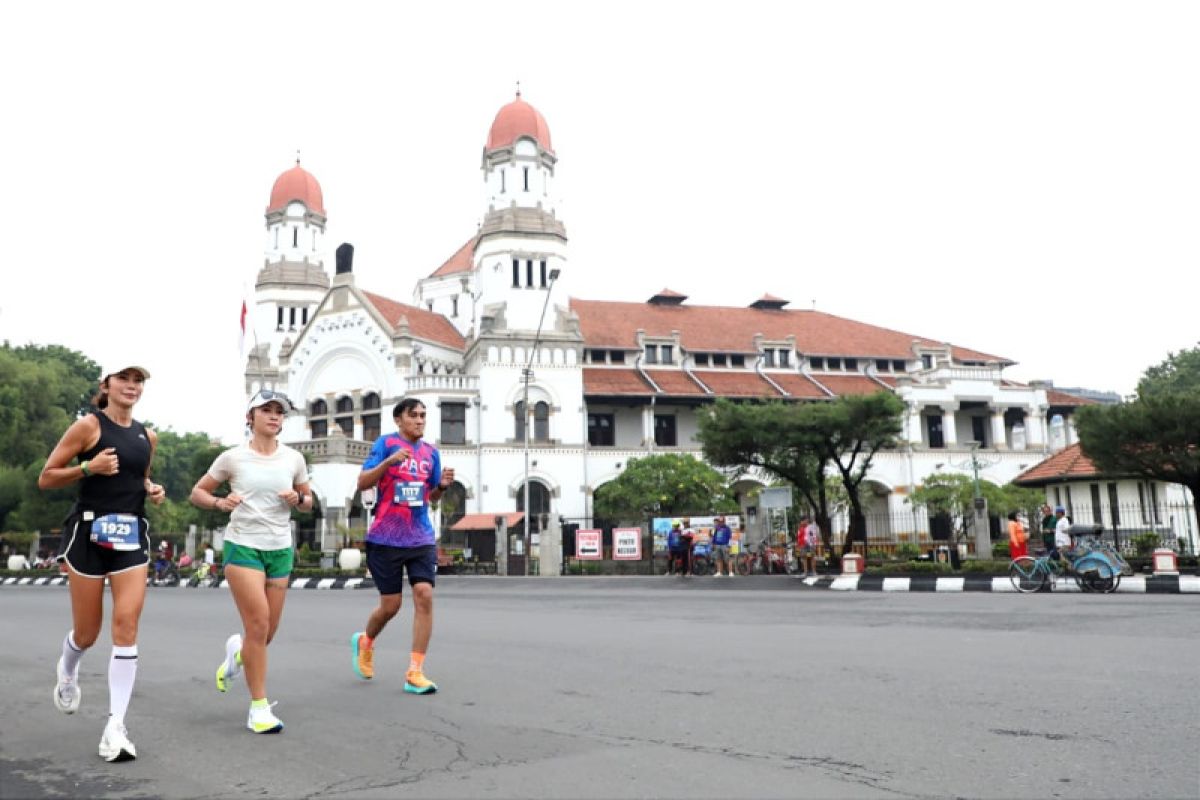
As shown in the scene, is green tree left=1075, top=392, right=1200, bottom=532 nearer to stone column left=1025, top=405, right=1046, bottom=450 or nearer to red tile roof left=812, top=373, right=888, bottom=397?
red tile roof left=812, top=373, right=888, bottom=397

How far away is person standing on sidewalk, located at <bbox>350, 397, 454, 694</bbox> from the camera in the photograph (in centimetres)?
623

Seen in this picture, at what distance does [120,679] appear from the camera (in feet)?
14.9

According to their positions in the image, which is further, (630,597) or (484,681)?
(630,597)

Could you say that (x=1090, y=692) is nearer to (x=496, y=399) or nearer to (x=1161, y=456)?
(x=1161, y=456)

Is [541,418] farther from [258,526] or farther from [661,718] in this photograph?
[661,718]

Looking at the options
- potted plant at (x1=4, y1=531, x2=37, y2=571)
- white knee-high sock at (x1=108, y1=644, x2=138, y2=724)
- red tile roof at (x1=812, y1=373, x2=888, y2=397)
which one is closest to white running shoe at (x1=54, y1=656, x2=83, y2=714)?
white knee-high sock at (x1=108, y1=644, x2=138, y2=724)

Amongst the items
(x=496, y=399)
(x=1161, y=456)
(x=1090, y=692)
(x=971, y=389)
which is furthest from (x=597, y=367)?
(x=1090, y=692)

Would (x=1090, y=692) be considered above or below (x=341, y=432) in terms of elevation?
below

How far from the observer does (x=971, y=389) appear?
154ft

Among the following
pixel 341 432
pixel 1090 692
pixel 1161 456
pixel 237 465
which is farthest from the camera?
pixel 341 432

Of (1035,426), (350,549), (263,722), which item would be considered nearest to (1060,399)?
(1035,426)

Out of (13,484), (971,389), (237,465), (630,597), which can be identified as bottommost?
(630,597)

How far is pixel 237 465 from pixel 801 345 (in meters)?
47.0

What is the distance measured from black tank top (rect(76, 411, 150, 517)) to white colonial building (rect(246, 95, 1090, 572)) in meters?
31.9
